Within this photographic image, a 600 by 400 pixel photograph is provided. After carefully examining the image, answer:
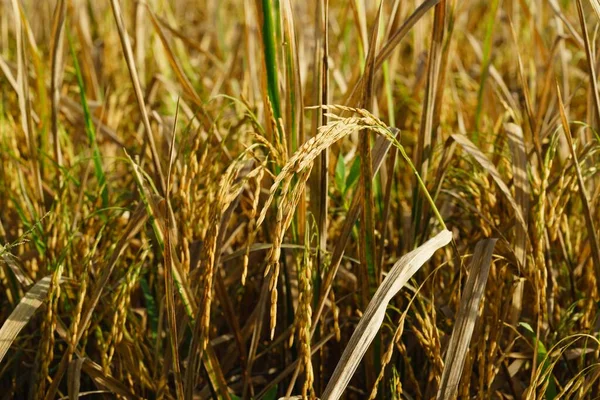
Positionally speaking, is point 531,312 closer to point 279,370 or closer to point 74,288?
point 279,370

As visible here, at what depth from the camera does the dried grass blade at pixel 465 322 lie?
2.80 ft

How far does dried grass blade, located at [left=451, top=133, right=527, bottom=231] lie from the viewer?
100cm

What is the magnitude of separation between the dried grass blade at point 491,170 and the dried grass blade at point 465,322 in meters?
0.11

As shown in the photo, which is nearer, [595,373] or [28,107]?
[595,373]

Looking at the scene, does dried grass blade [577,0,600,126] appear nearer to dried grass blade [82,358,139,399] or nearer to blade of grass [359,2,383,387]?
blade of grass [359,2,383,387]

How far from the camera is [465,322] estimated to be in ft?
2.86

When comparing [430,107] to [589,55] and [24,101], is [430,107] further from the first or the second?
[24,101]

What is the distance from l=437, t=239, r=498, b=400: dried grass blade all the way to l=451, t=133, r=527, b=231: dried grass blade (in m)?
0.11

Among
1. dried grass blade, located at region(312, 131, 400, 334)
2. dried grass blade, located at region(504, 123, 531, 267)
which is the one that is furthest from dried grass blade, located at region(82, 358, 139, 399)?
dried grass blade, located at region(504, 123, 531, 267)

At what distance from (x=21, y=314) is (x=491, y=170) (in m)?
0.63

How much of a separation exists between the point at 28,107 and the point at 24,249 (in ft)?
0.85

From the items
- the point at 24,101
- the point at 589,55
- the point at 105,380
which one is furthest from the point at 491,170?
the point at 24,101

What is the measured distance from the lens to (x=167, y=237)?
0.87 m

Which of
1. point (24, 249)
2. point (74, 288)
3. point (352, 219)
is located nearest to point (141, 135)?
point (24, 249)
